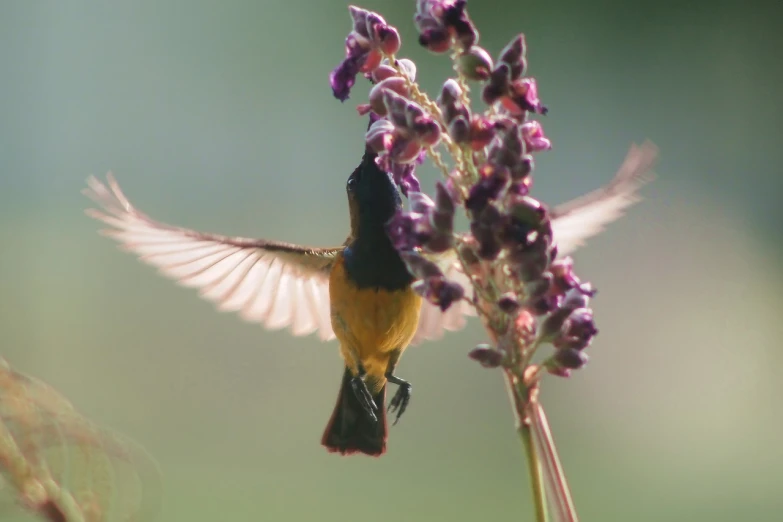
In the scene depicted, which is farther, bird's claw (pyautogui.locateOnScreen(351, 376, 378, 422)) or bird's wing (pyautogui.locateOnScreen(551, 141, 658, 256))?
bird's claw (pyautogui.locateOnScreen(351, 376, 378, 422))

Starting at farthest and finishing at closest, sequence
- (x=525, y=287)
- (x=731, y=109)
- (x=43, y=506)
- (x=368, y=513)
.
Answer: (x=731, y=109)
(x=368, y=513)
(x=525, y=287)
(x=43, y=506)

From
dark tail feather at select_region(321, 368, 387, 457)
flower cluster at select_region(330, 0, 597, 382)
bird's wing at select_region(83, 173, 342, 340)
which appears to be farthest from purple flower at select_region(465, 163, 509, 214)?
dark tail feather at select_region(321, 368, 387, 457)

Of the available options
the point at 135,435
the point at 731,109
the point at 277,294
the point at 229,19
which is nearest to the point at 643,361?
the point at 731,109

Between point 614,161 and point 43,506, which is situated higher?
point 614,161

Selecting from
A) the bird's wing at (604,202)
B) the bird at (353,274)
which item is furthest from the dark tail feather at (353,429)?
the bird's wing at (604,202)

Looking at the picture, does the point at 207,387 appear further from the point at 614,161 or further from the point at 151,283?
the point at 614,161

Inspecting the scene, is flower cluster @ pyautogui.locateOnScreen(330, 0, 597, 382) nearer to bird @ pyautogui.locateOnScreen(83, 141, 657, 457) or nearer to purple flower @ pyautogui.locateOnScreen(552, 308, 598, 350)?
purple flower @ pyautogui.locateOnScreen(552, 308, 598, 350)

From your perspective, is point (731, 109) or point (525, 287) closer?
point (525, 287)

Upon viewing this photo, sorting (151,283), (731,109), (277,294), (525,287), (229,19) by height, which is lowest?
(525,287)
